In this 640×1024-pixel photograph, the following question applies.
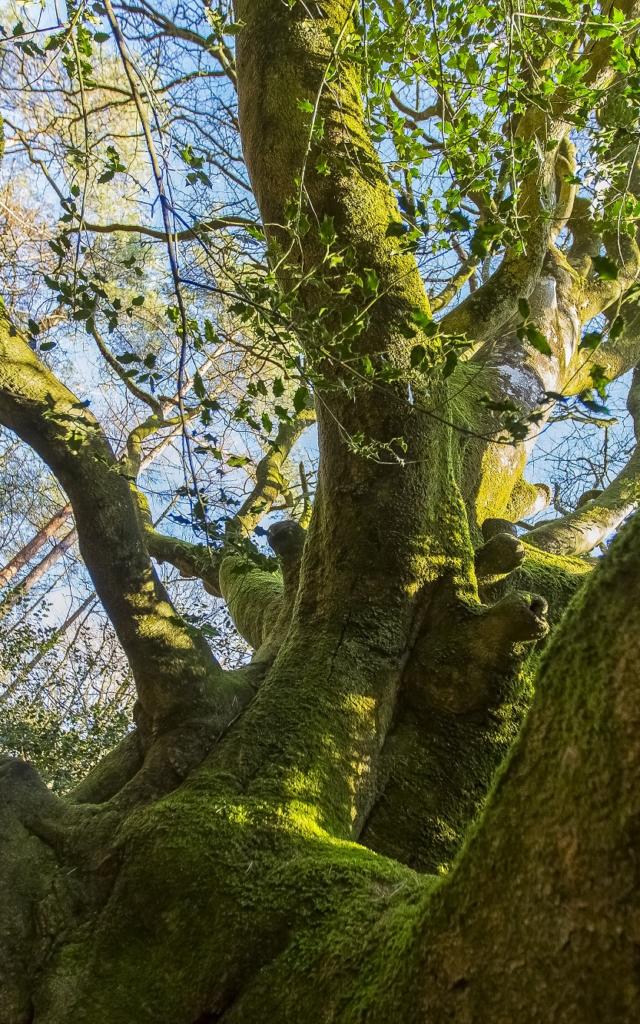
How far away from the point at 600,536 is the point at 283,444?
110 inches

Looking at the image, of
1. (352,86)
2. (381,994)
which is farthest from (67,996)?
(352,86)

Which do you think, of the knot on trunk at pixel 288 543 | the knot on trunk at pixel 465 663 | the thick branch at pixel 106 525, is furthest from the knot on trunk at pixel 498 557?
the thick branch at pixel 106 525

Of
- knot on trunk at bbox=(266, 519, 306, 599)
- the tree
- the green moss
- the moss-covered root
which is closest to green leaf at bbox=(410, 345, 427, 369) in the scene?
the tree

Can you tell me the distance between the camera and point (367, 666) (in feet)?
7.07

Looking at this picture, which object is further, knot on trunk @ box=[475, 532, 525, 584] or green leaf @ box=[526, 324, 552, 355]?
knot on trunk @ box=[475, 532, 525, 584]

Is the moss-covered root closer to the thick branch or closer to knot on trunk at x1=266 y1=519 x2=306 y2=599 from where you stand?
the thick branch

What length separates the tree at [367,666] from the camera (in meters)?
0.87

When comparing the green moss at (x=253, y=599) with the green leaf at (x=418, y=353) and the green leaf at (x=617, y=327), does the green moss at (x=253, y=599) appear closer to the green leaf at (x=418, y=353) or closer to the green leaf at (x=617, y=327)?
the green leaf at (x=418, y=353)

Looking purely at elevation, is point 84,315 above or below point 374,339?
below

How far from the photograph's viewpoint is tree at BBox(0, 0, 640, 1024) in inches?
34.1

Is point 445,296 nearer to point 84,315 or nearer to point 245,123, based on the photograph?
point 245,123

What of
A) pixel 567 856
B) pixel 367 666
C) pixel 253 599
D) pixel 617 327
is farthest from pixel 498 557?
pixel 567 856

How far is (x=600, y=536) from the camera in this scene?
4.18 m

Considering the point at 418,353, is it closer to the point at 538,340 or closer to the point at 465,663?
the point at 538,340
